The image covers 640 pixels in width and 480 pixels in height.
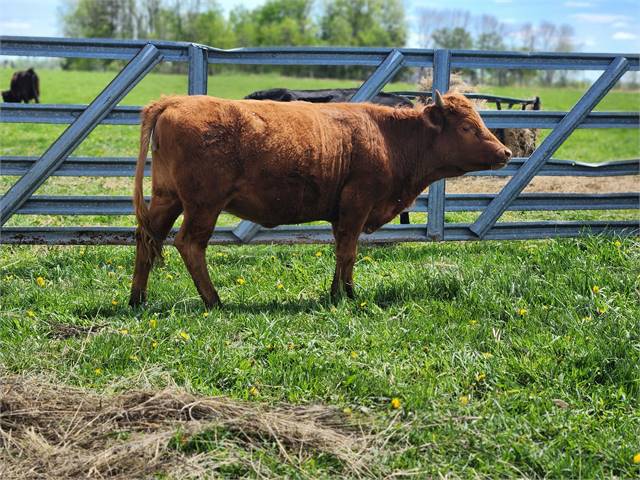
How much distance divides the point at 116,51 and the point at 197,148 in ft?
7.06

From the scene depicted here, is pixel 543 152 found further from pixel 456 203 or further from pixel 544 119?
pixel 456 203

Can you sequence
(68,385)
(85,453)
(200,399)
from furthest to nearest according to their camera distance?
1. (68,385)
2. (200,399)
3. (85,453)

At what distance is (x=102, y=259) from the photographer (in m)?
7.38

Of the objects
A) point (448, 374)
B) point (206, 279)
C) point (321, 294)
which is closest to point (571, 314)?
point (448, 374)

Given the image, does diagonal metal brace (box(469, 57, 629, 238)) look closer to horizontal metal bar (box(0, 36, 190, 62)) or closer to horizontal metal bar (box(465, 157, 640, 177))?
horizontal metal bar (box(465, 157, 640, 177))

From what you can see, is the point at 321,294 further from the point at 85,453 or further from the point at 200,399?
the point at 85,453

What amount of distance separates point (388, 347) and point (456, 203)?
10.9ft

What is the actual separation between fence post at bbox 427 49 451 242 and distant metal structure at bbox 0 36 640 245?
0.01 m

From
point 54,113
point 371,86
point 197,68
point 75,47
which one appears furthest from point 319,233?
point 75,47

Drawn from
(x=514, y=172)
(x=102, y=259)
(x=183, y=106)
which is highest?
(x=183, y=106)

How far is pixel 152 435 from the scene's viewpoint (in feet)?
12.7

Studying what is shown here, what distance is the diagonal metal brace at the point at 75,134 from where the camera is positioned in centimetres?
708

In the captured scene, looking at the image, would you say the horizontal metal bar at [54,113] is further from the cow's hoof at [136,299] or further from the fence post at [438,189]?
the fence post at [438,189]

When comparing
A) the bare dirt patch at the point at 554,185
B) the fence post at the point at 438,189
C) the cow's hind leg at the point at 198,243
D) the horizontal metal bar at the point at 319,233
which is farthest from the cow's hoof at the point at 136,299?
the bare dirt patch at the point at 554,185
